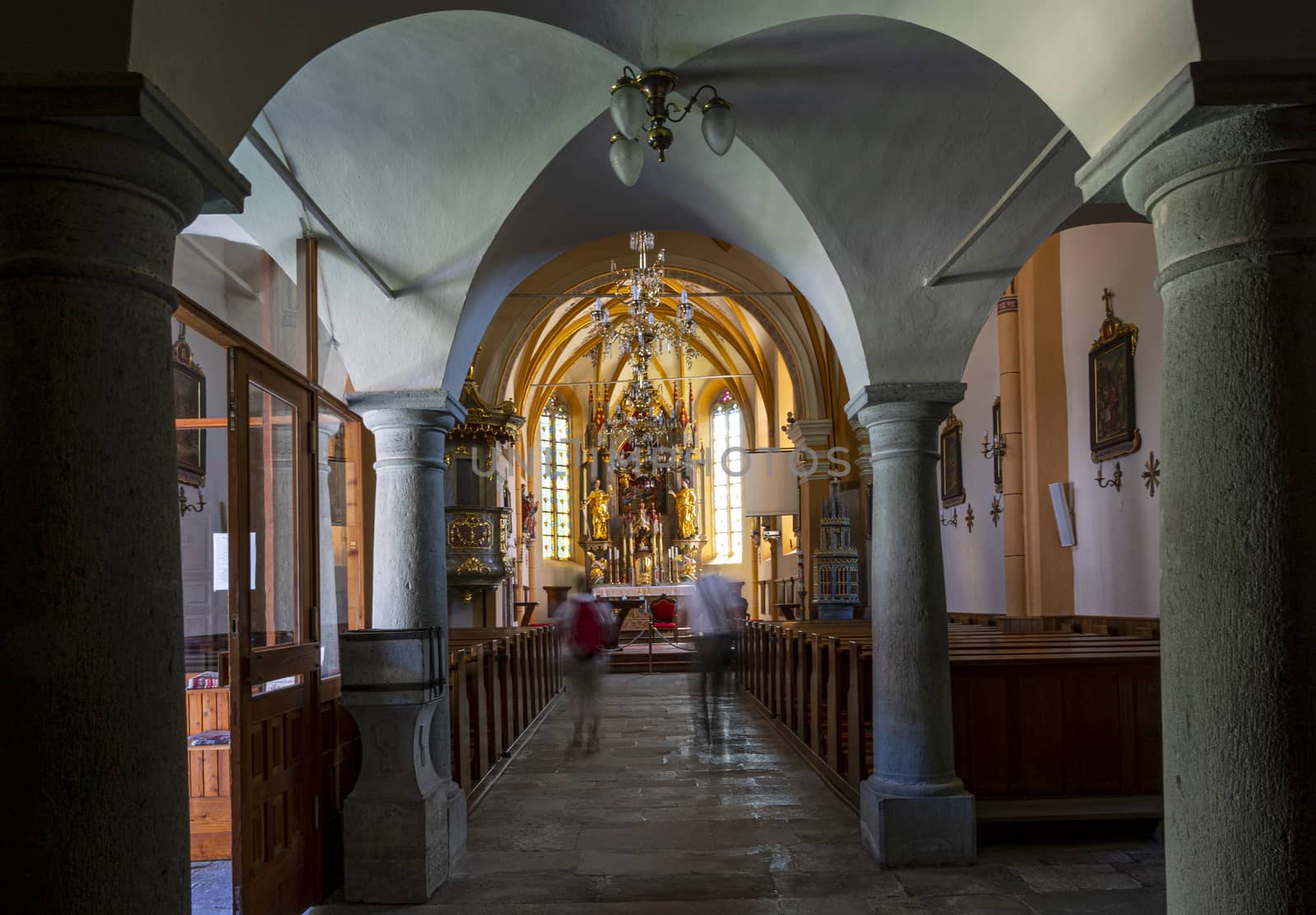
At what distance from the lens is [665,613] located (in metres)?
20.6

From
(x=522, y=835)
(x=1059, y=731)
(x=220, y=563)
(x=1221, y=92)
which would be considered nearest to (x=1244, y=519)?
(x=1221, y=92)

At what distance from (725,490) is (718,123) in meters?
21.6

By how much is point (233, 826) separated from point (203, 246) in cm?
224

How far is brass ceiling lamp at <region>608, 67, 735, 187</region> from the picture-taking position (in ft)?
13.9

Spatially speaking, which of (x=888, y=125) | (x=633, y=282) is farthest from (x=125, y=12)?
(x=633, y=282)

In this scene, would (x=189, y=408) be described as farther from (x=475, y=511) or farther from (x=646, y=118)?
(x=475, y=511)

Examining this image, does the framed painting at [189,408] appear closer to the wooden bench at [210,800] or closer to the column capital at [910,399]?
the wooden bench at [210,800]

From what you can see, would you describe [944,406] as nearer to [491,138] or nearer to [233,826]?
[491,138]

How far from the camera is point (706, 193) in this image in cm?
620

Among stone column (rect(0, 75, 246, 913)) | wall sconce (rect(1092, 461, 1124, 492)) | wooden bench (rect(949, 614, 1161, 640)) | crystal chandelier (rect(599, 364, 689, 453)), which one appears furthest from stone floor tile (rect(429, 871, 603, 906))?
crystal chandelier (rect(599, 364, 689, 453))

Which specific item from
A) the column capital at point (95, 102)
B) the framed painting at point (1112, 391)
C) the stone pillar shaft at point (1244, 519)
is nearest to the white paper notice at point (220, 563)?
the column capital at point (95, 102)

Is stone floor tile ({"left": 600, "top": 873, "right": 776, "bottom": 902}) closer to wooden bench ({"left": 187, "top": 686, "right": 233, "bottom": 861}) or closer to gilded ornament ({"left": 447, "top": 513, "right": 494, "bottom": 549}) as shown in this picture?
wooden bench ({"left": 187, "top": 686, "right": 233, "bottom": 861})

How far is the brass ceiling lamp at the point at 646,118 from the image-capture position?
4250 mm

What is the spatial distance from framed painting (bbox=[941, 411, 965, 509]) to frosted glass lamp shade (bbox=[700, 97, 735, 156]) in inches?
398
